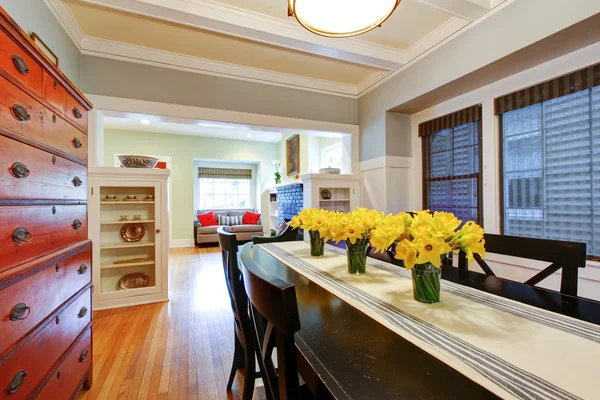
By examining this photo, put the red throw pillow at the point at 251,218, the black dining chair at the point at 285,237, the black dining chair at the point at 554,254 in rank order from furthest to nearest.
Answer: the red throw pillow at the point at 251,218, the black dining chair at the point at 285,237, the black dining chair at the point at 554,254

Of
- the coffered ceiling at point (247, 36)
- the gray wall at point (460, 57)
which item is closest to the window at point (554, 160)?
the gray wall at point (460, 57)

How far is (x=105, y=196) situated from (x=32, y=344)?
2.28 m

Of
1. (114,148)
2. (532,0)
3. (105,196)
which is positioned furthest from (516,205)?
(114,148)

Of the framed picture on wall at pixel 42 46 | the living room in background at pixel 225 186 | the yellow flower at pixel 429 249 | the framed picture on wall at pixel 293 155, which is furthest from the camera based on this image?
the living room in background at pixel 225 186

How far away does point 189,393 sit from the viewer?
4.99 feet

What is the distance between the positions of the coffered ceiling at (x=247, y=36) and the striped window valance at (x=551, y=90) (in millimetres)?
674

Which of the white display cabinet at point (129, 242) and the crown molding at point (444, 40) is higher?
the crown molding at point (444, 40)

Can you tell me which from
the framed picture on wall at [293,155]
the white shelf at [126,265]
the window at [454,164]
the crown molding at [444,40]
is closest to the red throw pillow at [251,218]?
the framed picture on wall at [293,155]

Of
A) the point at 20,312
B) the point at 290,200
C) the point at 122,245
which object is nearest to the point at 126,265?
the point at 122,245

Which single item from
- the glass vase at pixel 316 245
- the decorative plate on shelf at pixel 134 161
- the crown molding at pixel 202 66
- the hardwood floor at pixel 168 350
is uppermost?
the crown molding at pixel 202 66

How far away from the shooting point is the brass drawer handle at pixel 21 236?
0.90 metres

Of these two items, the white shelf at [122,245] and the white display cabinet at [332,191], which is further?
the white display cabinet at [332,191]

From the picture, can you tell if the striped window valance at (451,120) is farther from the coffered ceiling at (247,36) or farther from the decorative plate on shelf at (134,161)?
the decorative plate on shelf at (134,161)

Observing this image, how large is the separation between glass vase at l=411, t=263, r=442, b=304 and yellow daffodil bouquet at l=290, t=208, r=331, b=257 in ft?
1.68
